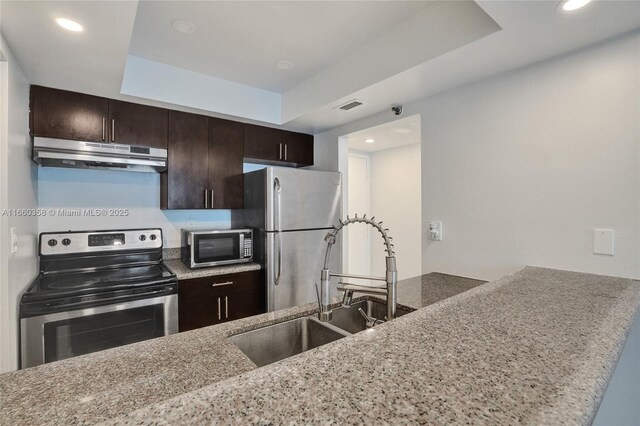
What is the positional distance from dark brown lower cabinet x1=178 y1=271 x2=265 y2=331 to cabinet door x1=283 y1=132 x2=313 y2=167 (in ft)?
4.32

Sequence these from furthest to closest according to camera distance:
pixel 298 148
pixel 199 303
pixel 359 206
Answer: pixel 359 206, pixel 298 148, pixel 199 303

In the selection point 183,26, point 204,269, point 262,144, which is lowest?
point 204,269

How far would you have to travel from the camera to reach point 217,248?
2.46 meters

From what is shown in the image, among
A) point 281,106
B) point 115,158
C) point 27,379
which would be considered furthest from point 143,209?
point 27,379

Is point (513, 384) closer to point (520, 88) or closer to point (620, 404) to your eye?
point (620, 404)

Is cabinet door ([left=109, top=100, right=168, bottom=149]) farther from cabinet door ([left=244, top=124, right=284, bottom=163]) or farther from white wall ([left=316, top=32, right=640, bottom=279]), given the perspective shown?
white wall ([left=316, top=32, right=640, bottom=279])

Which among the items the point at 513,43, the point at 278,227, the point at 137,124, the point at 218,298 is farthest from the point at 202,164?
the point at 513,43

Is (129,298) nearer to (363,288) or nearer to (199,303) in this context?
(199,303)

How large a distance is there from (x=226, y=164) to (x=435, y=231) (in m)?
1.88

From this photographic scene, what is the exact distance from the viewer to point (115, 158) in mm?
2141

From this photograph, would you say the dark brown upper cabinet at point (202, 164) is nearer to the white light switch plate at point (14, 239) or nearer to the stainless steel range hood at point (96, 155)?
the stainless steel range hood at point (96, 155)

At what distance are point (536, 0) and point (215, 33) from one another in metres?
1.69

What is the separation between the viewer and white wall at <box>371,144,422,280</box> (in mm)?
3934

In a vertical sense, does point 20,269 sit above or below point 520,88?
below
